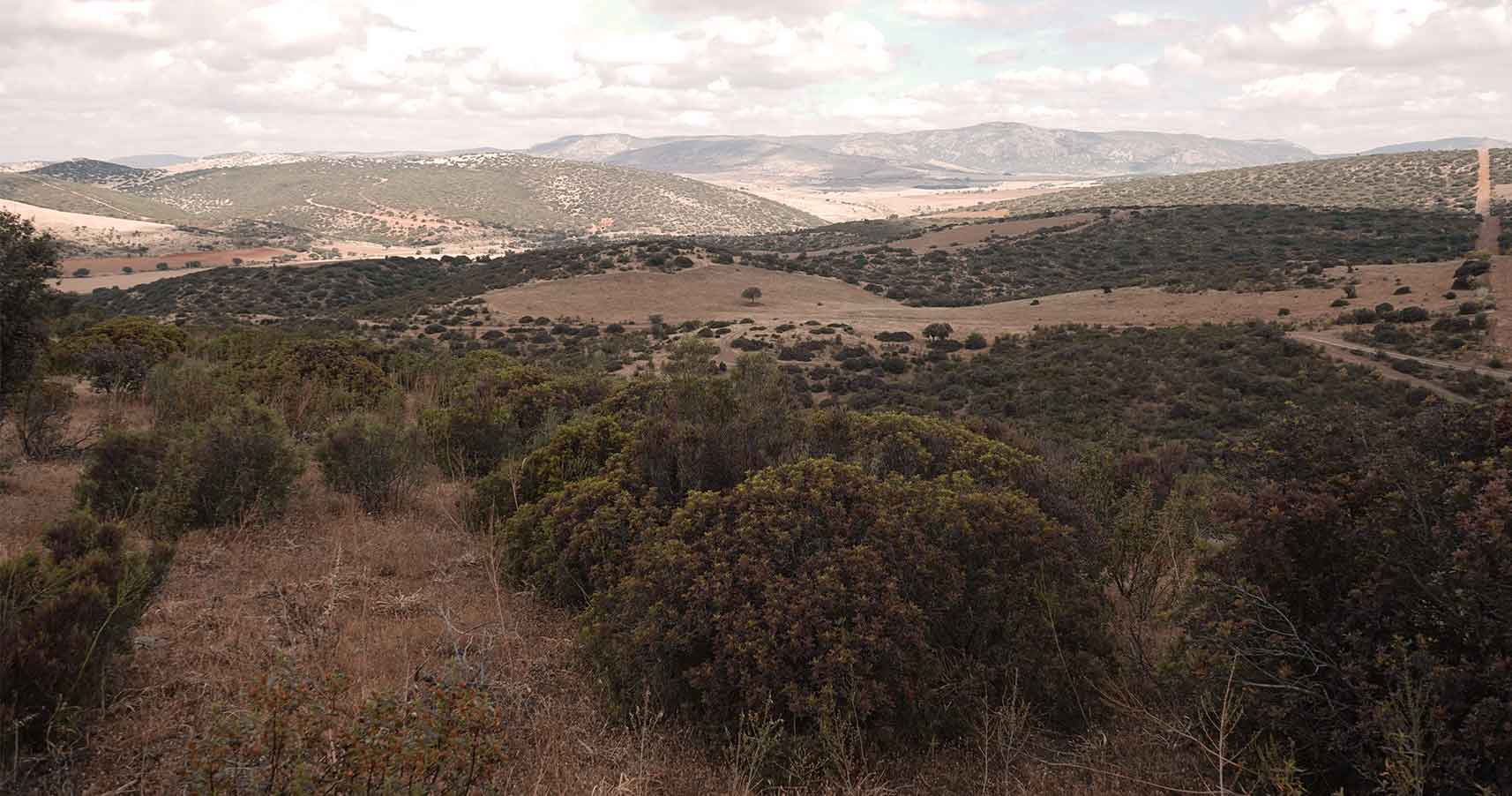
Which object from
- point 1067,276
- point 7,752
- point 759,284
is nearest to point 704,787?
point 7,752

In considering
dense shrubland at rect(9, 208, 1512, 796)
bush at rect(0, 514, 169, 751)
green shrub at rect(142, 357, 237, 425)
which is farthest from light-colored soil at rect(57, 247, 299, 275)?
bush at rect(0, 514, 169, 751)

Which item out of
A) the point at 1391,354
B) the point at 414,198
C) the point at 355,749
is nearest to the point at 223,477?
the point at 355,749

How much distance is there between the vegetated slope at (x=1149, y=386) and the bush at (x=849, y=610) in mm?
15033

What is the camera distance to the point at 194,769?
286 cm

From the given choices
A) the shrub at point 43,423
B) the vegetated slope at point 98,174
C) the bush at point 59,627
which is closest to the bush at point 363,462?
the bush at point 59,627

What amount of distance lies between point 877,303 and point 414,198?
116988mm

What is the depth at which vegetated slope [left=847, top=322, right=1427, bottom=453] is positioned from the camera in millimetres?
20297

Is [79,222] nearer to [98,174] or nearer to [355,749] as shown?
[98,174]

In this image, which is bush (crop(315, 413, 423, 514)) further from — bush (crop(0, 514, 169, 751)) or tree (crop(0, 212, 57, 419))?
bush (crop(0, 514, 169, 751))

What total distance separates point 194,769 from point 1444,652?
479 centimetres

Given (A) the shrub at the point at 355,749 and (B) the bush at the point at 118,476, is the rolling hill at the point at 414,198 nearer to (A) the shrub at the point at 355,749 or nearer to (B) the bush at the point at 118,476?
(B) the bush at the point at 118,476

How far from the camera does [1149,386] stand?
2347cm

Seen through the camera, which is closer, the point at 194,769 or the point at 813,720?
the point at 194,769

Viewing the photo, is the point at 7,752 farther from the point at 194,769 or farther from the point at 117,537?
the point at 117,537
